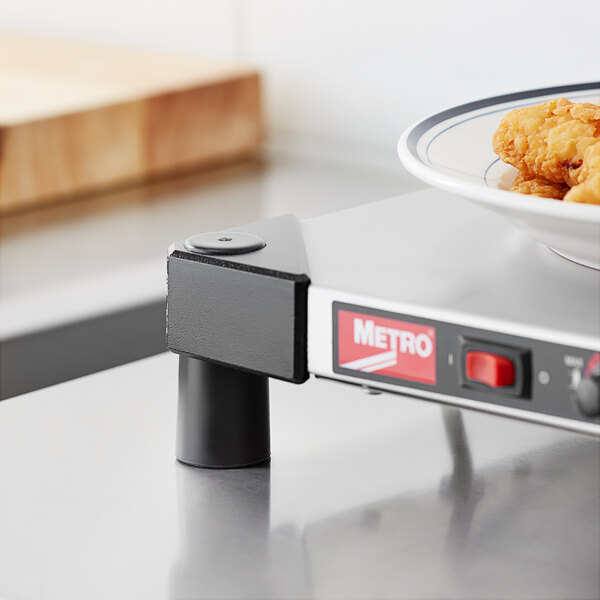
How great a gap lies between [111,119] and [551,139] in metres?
0.91

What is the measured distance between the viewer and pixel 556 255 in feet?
2.22

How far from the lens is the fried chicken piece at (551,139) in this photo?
2.06 ft

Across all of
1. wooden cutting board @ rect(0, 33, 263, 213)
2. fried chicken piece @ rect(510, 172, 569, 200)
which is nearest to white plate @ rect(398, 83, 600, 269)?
fried chicken piece @ rect(510, 172, 569, 200)

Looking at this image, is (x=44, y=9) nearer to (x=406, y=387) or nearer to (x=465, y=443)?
(x=465, y=443)

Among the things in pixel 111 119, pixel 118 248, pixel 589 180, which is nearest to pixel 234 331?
pixel 589 180

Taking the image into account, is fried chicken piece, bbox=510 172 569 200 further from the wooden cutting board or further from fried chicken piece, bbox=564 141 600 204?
the wooden cutting board

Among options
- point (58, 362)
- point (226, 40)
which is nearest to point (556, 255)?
point (58, 362)

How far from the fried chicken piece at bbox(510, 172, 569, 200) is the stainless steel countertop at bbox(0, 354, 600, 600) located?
0.59ft

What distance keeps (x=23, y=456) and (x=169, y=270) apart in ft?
0.57

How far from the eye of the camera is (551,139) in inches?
24.9

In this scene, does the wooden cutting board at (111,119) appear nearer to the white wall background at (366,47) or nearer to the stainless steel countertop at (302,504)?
the white wall background at (366,47)

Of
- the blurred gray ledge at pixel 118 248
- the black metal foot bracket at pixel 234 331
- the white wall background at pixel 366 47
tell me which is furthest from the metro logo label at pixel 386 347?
the white wall background at pixel 366 47

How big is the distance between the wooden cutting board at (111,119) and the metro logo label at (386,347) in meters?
0.84

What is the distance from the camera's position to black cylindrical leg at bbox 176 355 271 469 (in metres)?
0.72
